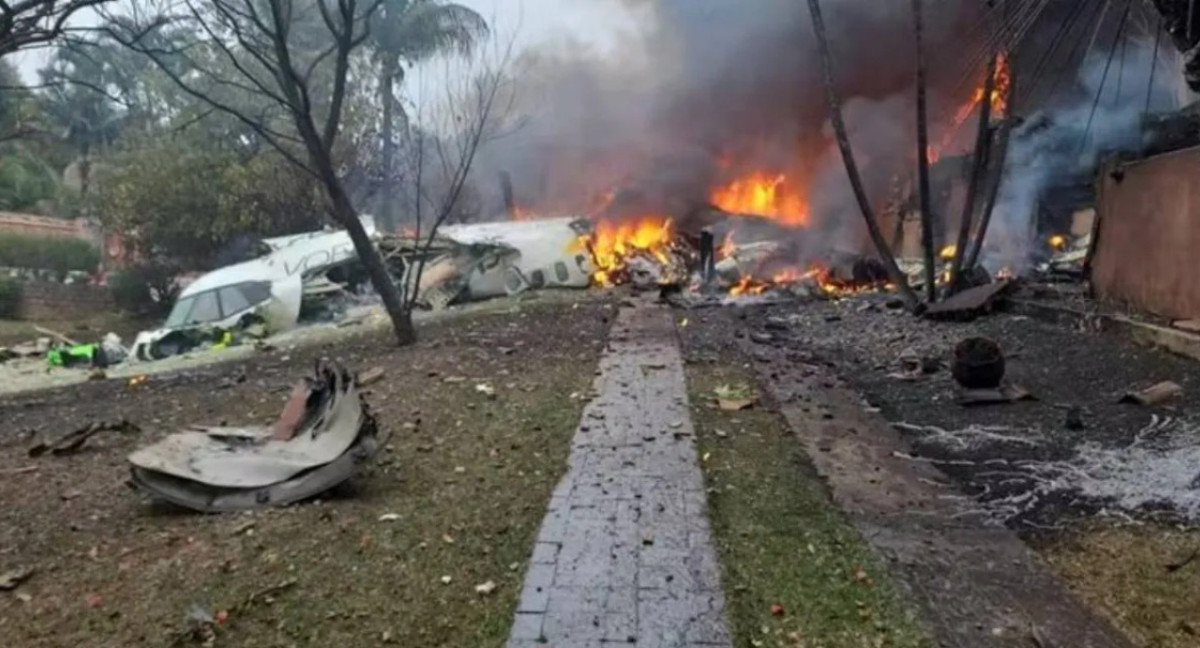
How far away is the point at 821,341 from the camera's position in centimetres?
1053

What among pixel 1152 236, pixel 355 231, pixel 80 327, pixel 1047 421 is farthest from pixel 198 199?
pixel 1047 421

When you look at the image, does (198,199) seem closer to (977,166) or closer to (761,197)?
(761,197)

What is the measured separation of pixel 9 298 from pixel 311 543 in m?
22.1

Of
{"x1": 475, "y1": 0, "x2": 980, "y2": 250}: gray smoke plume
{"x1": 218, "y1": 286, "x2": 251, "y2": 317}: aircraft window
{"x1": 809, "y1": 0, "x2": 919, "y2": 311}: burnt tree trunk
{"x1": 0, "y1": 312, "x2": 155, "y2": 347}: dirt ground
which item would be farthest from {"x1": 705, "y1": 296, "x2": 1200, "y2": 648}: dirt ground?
{"x1": 0, "y1": 312, "x2": 155, "y2": 347}: dirt ground

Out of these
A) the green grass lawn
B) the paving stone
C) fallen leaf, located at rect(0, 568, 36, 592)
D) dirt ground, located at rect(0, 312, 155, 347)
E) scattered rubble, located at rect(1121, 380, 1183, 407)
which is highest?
scattered rubble, located at rect(1121, 380, 1183, 407)

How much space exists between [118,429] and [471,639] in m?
4.51

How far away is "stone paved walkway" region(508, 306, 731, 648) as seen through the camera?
2.91 metres

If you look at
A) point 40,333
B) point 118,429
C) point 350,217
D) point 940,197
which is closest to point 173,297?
point 40,333

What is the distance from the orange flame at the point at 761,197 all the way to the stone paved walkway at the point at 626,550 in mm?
19245

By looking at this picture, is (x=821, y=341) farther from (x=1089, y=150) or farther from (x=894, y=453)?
(x=1089, y=150)

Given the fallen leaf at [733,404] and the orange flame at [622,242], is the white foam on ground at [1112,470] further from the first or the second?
the orange flame at [622,242]

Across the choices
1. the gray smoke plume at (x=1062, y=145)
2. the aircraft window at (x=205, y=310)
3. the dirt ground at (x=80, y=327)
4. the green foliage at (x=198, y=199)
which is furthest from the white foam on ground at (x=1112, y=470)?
the green foliage at (x=198, y=199)

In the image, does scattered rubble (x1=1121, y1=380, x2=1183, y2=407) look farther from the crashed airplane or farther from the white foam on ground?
the crashed airplane

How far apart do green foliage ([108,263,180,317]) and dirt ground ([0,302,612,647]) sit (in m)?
16.8
